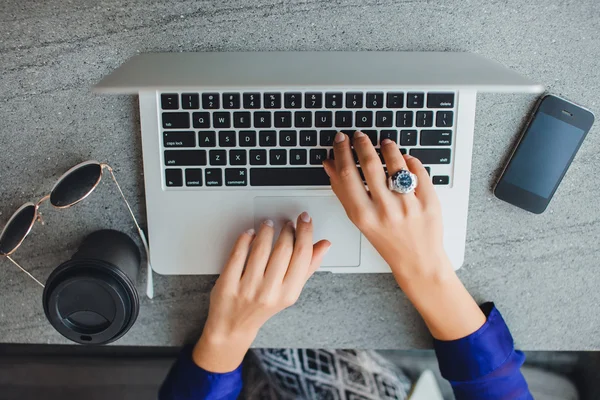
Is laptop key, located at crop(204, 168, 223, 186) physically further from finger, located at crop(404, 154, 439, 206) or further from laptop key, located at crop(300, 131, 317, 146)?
A: finger, located at crop(404, 154, 439, 206)

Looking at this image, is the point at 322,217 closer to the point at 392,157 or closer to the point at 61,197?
the point at 392,157

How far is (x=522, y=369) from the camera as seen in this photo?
2.93 ft

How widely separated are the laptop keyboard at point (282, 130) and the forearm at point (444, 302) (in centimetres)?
14

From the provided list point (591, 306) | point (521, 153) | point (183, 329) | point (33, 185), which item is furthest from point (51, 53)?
point (591, 306)

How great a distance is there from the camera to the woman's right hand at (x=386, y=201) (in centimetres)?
62

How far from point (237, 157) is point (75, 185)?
21 cm

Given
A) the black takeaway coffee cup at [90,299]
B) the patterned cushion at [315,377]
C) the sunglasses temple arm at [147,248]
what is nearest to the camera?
the black takeaway coffee cup at [90,299]

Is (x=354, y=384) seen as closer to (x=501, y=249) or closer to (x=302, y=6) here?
(x=501, y=249)

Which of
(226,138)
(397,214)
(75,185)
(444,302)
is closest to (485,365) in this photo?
(444,302)

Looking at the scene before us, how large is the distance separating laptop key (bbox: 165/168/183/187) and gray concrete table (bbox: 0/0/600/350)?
62mm

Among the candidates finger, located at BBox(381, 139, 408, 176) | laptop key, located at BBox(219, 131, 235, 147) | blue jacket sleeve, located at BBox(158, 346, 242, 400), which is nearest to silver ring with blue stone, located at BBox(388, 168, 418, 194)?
finger, located at BBox(381, 139, 408, 176)

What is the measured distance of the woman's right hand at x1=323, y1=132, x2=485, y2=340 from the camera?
62 centimetres

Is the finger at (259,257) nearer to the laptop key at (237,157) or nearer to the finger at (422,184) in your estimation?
the laptop key at (237,157)

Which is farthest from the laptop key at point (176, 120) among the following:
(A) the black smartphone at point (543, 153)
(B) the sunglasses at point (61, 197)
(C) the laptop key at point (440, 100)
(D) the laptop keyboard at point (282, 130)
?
(A) the black smartphone at point (543, 153)
